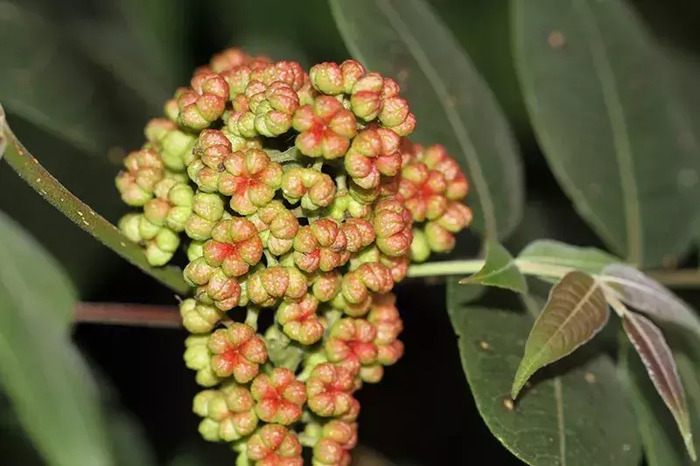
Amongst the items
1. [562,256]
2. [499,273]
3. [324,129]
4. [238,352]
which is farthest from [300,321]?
[562,256]

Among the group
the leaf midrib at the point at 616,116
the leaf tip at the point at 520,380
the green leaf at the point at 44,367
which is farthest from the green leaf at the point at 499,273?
the green leaf at the point at 44,367

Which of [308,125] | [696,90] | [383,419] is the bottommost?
[383,419]

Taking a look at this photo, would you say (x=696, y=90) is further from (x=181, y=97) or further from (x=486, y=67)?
(x=181, y=97)

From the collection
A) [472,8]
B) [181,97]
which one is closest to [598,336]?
[181,97]

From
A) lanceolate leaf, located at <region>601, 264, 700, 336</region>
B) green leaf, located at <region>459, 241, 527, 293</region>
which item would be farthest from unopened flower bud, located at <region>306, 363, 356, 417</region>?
lanceolate leaf, located at <region>601, 264, 700, 336</region>

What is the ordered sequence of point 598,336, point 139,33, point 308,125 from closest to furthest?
point 308,125 < point 598,336 < point 139,33

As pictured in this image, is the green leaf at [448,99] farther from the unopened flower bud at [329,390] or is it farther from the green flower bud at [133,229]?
the unopened flower bud at [329,390]
